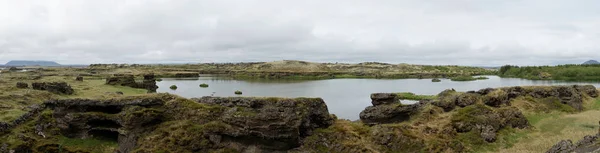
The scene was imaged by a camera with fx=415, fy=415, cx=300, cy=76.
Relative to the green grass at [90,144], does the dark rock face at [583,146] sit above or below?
above

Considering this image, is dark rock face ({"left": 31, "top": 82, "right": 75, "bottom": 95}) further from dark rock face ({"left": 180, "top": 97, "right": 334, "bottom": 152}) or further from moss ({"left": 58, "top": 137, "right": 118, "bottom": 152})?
dark rock face ({"left": 180, "top": 97, "right": 334, "bottom": 152})

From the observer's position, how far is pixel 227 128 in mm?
25391

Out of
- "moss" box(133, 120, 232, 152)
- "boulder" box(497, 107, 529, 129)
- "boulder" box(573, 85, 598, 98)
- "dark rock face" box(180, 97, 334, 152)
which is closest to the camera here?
"dark rock face" box(180, 97, 334, 152)

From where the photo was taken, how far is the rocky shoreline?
25234 millimetres

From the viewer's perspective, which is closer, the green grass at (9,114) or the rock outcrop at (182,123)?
the rock outcrop at (182,123)

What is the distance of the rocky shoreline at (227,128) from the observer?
2523 cm

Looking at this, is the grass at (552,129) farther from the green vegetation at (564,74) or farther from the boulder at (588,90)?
the green vegetation at (564,74)

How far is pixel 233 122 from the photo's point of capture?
2561cm

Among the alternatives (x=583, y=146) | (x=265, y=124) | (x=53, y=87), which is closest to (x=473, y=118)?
(x=583, y=146)

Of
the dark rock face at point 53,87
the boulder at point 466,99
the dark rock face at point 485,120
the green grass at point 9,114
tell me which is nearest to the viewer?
the dark rock face at point 485,120

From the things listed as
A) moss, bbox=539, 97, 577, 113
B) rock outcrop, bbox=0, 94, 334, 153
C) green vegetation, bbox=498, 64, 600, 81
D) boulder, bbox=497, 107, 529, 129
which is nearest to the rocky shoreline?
rock outcrop, bbox=0, 94, 334, 153

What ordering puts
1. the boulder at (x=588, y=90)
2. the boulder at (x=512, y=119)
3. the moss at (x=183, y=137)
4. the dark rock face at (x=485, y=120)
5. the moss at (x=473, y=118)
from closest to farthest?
1. the moss at (x=183, y=137)
2. the dark rock face at (x=485, y=120)
3. the moss at (x=473, y=118)
4. the boulder at (x=512, y=119)
5. the boulder at (x=588, y=90)

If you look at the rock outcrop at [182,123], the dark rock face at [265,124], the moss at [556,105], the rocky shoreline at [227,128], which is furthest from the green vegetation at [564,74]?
the rock outcrop at [182,123]

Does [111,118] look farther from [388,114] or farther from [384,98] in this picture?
[384,98]
